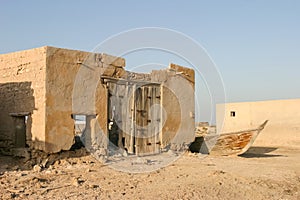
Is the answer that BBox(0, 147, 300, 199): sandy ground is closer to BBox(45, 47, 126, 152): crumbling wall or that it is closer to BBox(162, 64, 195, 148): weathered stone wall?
BBox(45, 47, 126, 152): crumbling wall

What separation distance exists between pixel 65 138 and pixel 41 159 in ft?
3.01

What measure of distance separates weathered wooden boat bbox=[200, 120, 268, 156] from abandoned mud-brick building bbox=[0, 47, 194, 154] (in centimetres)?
208

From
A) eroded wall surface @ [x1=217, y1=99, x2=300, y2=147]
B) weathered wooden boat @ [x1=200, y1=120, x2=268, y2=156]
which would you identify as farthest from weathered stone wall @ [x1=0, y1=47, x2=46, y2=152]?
eroded wall surface @ [x1=217, y1=99, x2=300, y2=147]

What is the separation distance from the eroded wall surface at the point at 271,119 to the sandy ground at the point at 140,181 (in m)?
10.3

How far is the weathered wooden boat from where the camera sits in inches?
595

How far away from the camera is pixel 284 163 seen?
1412cm

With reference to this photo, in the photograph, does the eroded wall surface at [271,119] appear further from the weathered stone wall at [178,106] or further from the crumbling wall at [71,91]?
the crumbling wall at [71,91]

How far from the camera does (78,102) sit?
11359 millimetres

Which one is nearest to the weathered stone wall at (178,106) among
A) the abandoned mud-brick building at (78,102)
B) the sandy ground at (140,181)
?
the abandoned mud-brick building at (78,102)

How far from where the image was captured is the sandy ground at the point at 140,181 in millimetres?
7887

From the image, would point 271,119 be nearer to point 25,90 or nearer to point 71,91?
point 71,91

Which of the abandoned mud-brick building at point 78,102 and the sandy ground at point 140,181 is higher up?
the abandoned mud-brick building at point 78,102

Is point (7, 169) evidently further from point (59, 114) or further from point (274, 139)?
point (274, 139)

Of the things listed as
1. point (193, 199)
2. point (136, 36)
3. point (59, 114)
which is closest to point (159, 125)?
Result: point (136, 36)
